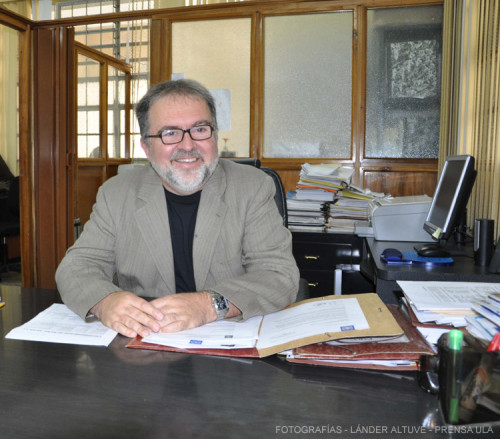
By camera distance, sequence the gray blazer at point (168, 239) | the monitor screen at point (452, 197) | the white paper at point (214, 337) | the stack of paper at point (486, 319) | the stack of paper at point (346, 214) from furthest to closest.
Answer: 1. the stack of paper at point (346, 214)
2. the monitor screen at point (452, 197)
3. the gray blazer at point (168, 239)
4. the white paper at point (214, 337)
5. the stack of paper at point (486, 319)

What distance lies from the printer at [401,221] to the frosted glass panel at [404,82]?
1.41 meters

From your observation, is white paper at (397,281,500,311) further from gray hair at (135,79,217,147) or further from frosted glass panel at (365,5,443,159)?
frosted glass panel at (365,5,443,159)

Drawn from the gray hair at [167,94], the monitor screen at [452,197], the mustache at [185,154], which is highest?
the gray hair at [167,94]

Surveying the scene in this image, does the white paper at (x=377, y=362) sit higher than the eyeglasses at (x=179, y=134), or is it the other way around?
the eyeglasses at (x=179, y=134)

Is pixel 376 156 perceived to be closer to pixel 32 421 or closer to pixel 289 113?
pixel 289 113

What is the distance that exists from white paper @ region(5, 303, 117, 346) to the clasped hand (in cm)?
3

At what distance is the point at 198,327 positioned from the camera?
105 cm

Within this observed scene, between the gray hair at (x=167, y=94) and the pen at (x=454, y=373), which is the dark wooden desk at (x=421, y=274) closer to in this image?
the gray hair at (x=167, y=94)

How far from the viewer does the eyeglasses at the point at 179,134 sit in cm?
159

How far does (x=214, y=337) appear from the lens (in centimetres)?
97

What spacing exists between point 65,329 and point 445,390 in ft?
2.61

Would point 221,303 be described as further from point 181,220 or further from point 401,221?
point 401,221

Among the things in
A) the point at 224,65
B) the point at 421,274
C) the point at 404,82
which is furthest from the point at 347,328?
the point at 224,65

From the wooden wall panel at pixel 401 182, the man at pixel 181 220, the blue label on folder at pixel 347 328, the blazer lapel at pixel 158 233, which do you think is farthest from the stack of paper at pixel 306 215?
the blue label on folder at pixel 347 328
